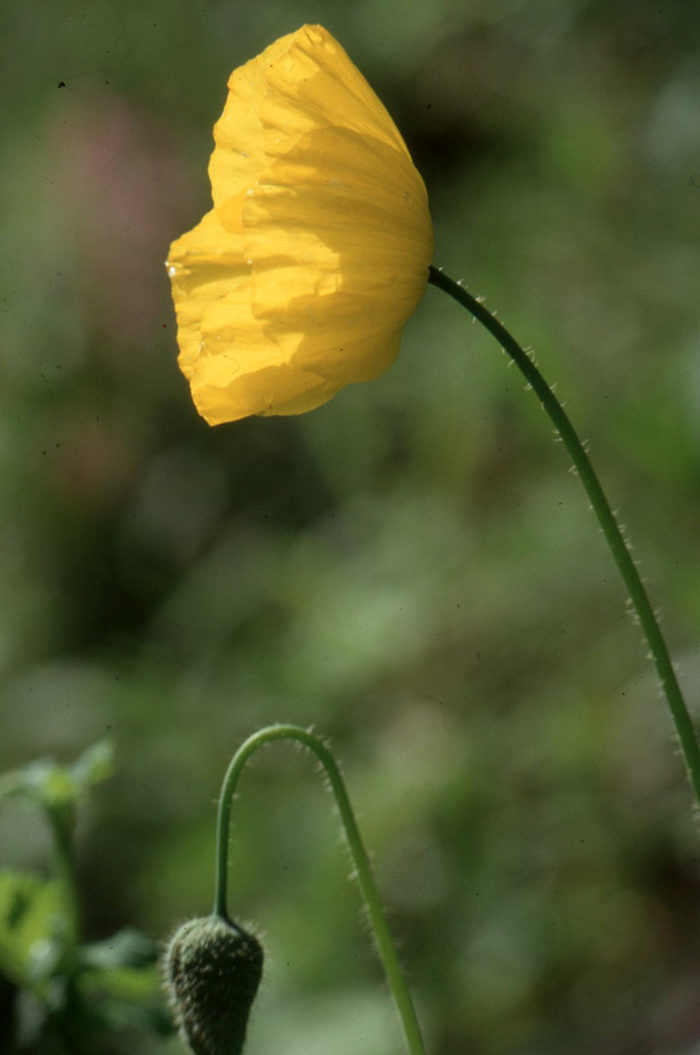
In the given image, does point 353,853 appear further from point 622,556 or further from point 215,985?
point 622,556

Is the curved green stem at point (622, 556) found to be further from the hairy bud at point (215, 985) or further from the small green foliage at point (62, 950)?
the small green foliage at point (62, 950)

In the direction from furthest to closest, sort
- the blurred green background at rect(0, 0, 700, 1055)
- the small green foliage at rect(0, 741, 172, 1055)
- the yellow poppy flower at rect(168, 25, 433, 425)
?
the blurred green background at rect(0, 0, 700, 1055) → the small green foliage at rect(0, 741, 172, 1055) → the yellow poppy flower at rect(168, 25, 433, 425)

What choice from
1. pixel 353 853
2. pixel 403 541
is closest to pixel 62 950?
pixel 353 853

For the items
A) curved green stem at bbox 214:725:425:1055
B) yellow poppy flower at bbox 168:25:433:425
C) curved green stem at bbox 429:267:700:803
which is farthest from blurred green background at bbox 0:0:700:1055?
yellow poppy flower at bbox 168:25:433:425

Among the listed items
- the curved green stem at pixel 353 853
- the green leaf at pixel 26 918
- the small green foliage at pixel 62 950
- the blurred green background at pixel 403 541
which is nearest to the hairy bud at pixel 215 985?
the curved green stem at pixel 353 853

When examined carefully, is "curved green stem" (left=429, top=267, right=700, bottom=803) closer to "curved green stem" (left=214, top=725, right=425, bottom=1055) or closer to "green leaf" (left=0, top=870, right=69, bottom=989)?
"curved green stem" (left=214, top=725, right=425, bottom=1055)

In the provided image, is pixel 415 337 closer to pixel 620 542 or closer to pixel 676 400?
pixel 676 400

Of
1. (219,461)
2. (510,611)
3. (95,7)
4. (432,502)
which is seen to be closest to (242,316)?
(510,611)
